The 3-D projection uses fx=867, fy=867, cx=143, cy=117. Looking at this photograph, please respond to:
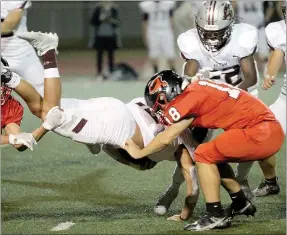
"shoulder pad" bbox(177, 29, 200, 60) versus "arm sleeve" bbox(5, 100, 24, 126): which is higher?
"shoulder pad" bbox(177, 29, 200, 60)

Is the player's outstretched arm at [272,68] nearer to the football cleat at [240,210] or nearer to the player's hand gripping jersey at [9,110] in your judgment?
the football cleat at [240,210]

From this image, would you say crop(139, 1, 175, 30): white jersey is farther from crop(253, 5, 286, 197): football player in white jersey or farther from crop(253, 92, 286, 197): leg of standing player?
crop(253, 92, 286, 197): leg of standing player

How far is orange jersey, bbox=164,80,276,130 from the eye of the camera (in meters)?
4.85

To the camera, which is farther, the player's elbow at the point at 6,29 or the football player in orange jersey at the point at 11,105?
the player's elbow at the point at 6,29

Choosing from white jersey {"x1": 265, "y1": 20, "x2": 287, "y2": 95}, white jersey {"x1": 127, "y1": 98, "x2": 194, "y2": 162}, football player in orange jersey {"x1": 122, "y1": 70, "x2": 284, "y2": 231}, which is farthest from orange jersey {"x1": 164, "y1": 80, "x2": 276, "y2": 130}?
white jersey {"x1": 265, "y1": 20, "x2": 287, "y2": 95}

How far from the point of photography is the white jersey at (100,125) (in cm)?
523

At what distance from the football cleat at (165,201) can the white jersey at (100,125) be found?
527 mm

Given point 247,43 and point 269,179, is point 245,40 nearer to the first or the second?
point 247,43

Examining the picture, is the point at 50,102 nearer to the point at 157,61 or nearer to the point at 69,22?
the point at 157,61

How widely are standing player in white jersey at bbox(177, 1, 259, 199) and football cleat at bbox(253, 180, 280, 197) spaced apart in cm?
26

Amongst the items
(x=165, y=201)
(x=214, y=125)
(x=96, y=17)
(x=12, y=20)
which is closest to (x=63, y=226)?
(x=165, y=201)

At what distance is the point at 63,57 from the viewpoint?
63.5ft

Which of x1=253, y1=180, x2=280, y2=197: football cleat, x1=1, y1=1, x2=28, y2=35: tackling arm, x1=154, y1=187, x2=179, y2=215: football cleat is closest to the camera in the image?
x1=154, y1=187, x2=179, y2=215: football cleat

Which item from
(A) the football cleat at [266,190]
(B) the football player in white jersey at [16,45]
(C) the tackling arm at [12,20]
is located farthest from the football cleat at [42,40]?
(C) the tackling arm at [12,20]
